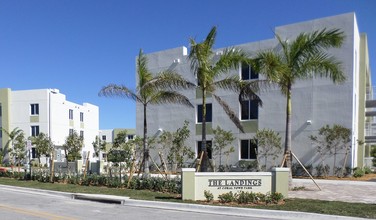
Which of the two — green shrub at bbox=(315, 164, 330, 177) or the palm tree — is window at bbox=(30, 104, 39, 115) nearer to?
the palm tree

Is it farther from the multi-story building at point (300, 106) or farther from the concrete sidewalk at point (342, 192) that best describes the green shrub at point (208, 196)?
the multi-story building at point (300, 106)

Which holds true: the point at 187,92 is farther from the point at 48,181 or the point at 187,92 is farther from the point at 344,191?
the point at 344,191

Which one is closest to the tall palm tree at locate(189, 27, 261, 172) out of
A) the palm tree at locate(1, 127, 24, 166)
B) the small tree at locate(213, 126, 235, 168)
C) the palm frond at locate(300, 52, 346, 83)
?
the palm frond at locate(300, 52, 346, 83)

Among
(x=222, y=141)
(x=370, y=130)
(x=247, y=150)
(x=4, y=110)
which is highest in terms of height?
(x=4, y=110)

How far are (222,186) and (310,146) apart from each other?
13371 millimetres

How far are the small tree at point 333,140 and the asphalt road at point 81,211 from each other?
13.9 metres

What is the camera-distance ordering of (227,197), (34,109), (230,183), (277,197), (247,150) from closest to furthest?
1. (277,197)
2. (227,197)
3. (230,183)
4. (247,150)
5. (34,109)

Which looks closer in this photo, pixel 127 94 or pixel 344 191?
pixel 344 191

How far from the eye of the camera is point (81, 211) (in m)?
10.2

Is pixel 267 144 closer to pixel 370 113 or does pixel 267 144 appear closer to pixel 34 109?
pixel 370 113

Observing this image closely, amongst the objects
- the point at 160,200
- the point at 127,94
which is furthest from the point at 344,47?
the point at 160,200

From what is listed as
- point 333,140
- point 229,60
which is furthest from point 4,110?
point 333,140

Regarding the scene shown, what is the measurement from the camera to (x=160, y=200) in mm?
11664

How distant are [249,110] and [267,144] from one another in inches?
A: 154
